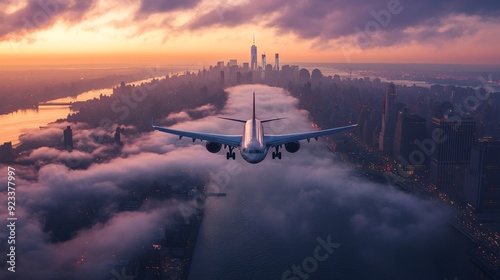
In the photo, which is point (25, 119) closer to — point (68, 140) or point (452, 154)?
point (68, 140)

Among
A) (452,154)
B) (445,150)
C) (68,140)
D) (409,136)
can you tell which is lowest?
(452,154)

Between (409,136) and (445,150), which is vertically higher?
(409,136)

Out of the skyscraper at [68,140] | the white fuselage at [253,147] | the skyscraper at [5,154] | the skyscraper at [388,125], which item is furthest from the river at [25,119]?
the skyscraper at [388,125]

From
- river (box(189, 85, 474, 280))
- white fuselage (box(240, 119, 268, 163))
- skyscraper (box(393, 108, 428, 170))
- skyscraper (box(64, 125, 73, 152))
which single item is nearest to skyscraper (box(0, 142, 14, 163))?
skyscraper (box(64, 125, 73, 152))

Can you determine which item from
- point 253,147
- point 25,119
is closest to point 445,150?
point 253,147

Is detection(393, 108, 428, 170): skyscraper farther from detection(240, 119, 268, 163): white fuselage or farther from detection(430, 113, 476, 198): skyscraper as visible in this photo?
detection(240, 119, 268, 163): white fuselage
